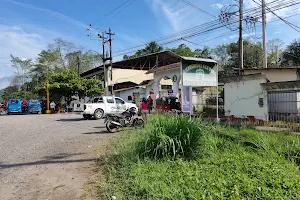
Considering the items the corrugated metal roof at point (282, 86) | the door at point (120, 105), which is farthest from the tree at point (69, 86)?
the corrugated metal roof at point (282, 86)

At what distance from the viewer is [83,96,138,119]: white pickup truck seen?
17.9m

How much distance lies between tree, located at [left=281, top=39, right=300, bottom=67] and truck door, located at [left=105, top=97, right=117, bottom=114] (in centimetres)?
2644

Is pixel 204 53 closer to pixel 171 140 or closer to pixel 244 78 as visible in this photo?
pixel 244 78

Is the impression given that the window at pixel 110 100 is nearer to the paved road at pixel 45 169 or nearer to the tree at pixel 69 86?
the paved road at pixel 45 169

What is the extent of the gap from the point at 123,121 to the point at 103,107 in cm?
703

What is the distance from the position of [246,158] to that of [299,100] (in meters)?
7.16

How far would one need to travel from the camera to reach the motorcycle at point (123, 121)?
11216mm

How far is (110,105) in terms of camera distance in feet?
60.3

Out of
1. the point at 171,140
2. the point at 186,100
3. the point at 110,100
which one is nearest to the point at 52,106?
the point at 110,100

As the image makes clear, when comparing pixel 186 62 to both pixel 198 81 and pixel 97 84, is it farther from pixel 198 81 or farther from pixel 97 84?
pixel 97 84

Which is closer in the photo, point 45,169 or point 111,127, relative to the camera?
point 45,169

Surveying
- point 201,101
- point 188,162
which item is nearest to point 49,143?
point 188,162

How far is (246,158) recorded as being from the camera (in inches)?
206

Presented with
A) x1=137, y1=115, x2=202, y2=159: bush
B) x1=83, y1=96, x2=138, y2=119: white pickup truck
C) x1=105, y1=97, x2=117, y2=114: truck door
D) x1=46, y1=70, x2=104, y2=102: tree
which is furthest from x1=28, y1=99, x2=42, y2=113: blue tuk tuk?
x1=137, y1=115, x2=202, y2=159: bush
